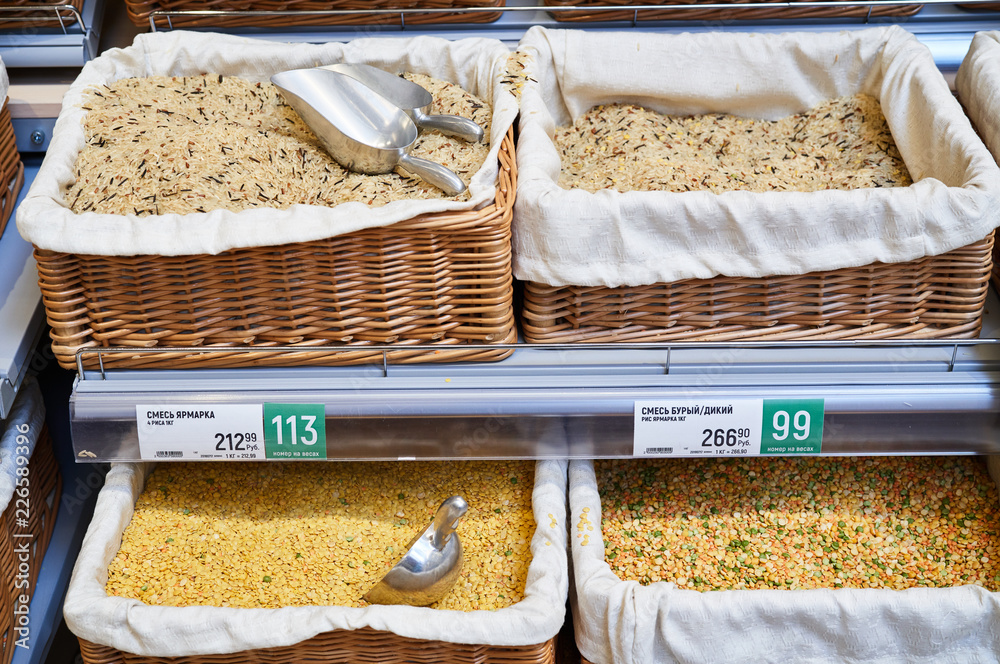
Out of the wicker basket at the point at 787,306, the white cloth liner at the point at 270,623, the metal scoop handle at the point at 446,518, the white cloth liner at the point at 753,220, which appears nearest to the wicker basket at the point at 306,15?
the white cloth liner at the point at 753,220

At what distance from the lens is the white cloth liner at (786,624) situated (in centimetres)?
109

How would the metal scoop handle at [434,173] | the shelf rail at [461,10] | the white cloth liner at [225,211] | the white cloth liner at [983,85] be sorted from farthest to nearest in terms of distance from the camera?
the shelf rail at [461,10] → the white cloth liner at [983,85] → the metal scoop handle at [434,173] → the white cloth liner at [225,211]

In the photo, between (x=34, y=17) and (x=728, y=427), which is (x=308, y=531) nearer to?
(x=728, y=427)

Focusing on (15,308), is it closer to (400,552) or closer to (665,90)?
(400,552)

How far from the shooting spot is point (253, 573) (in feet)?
4.03

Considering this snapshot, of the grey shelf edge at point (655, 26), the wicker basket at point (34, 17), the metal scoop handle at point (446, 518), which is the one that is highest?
the wicker basket at point (34, 17)

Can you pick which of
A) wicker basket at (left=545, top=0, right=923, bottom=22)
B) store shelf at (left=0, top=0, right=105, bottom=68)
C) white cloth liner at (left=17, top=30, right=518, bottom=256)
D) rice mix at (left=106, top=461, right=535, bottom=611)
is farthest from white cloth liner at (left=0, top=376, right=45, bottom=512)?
wicker basket at (left=545, top=0, right=923, bottom=22)

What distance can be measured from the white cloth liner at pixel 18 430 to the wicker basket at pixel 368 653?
10.6 inches

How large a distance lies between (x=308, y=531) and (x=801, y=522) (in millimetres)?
717

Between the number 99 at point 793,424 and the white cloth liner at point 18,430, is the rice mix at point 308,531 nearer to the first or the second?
the white cloth liner at point 18,430

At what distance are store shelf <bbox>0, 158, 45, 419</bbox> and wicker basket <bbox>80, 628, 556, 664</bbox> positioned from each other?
338 mm

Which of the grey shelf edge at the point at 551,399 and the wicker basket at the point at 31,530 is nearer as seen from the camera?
the grey shelf edge at the point at 551,399

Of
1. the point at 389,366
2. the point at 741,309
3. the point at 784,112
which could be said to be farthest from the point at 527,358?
the point at 784,112

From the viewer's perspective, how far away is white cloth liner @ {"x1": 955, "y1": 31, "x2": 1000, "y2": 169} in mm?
1235
